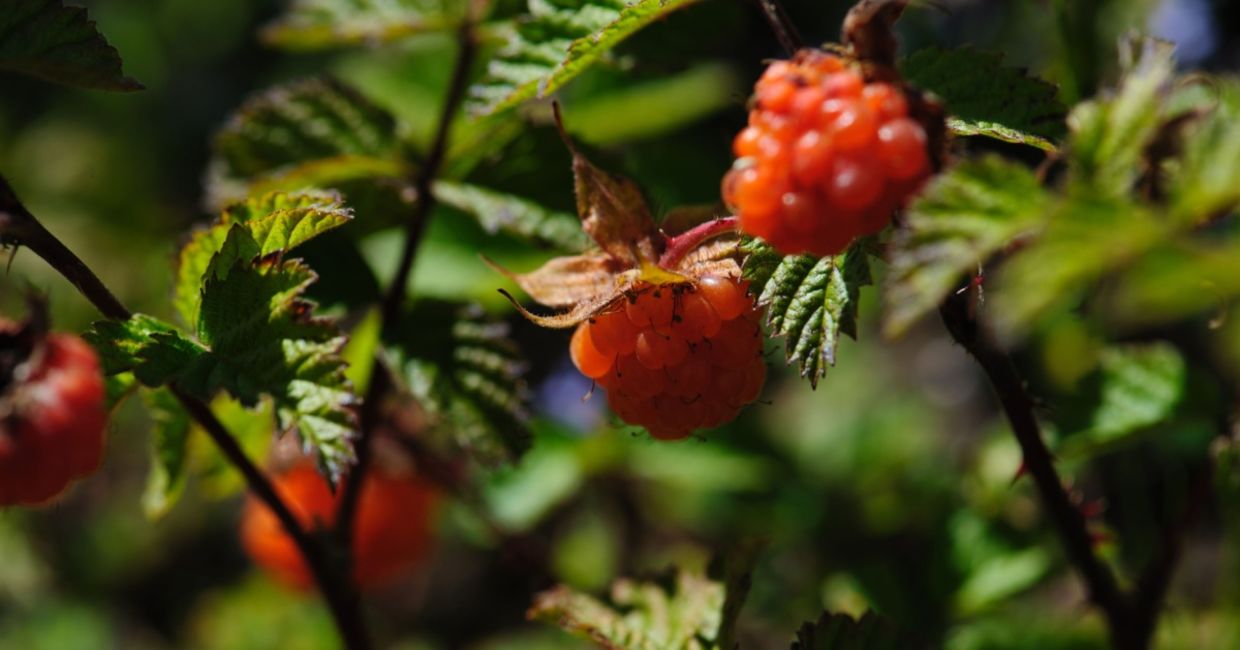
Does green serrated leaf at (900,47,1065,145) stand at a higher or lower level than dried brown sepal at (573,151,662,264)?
higher

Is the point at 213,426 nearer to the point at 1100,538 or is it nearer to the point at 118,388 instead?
the point at 118,388

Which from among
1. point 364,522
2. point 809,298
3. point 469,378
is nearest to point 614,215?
point 809,298

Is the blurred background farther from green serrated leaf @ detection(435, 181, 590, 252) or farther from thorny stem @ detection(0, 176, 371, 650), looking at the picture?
thorny stem @ detection(0, 176, 371, 650)

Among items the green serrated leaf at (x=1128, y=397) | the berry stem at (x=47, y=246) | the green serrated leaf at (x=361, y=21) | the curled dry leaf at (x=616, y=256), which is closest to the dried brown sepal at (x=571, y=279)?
the curled dry leaf at (x=616, y=256)

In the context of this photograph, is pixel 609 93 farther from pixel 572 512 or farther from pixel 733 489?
→ pixel 572 512

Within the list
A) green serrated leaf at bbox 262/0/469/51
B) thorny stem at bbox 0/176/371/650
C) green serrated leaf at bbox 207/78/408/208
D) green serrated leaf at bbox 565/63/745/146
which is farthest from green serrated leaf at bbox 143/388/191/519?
green serrated leaf at bbox 565/63/745/146

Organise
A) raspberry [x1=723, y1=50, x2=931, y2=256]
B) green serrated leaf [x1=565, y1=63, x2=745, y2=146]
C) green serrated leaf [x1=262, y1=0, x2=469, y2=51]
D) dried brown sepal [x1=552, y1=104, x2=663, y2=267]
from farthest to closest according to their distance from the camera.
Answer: green serrated leaf [x1=565, y1=63, x2=745, y2=146], green serrated leaf [x1=262, y1=0, x2=469, y2=51], dried brown sepal [x1=552, y1=104, x2=663, y2=267], raspberry [x1=723, y1=50, x2=931, y2=256]

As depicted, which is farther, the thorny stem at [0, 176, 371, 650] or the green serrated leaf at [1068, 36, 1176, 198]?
the thorny stem at [0, 176, 371, 650]
